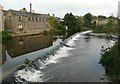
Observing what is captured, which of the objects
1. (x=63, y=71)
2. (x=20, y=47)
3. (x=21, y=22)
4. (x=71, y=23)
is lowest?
(x=63, y=71)

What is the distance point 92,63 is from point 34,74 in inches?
249

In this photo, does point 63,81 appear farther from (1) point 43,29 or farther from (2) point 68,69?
(1) point 43,29

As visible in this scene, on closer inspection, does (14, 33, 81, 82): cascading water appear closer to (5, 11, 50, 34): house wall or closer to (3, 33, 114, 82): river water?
(3, 33, 114, 82): river water

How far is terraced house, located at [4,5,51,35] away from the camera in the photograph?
5541 cm

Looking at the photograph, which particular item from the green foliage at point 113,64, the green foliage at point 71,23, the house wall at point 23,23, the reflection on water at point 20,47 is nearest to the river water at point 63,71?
the green foliage at point 113,64

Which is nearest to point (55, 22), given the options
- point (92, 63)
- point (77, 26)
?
point (77, 26)

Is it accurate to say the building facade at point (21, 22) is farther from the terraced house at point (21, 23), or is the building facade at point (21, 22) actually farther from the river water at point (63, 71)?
the river water at point (63, 71)

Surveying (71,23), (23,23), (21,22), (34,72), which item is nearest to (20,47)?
(34,72)

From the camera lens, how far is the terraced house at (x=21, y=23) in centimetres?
5541

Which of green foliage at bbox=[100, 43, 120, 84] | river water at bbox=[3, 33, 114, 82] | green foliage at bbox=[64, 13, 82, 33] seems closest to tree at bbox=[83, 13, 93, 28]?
green foliage at bbox=[64, 13, 82, 33]

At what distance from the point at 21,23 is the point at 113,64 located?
43.1 metres

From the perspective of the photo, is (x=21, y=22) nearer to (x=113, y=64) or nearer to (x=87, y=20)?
(x=113, y=64)

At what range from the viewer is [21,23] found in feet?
191

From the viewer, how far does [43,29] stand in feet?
237
